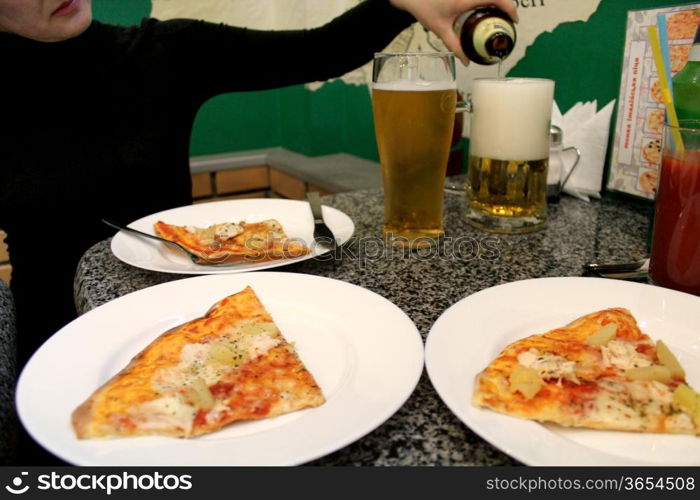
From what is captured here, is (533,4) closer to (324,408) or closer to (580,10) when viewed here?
(580,10)

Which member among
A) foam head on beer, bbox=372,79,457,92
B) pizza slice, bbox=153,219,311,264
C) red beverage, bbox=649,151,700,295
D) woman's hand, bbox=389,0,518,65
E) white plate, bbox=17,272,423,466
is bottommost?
white plate, bbox=17,272,423,466

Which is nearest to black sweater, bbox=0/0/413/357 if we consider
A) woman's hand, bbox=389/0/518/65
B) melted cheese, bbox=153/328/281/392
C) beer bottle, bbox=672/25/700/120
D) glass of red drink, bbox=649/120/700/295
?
woman's hand, bbox=389/0/518/65

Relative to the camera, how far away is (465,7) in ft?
3.48

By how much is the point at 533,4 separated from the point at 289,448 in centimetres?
138

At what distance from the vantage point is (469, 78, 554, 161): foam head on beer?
1037mm

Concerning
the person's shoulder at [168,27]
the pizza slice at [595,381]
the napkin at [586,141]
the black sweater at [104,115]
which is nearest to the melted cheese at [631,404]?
the pizza slice at [595,381]

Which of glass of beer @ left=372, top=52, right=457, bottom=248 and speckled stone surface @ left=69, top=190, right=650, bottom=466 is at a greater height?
glass of beer @ left=372, top=52, right=457, bottom=248

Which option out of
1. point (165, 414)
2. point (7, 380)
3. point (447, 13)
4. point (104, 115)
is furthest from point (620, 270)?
point (104, 115)

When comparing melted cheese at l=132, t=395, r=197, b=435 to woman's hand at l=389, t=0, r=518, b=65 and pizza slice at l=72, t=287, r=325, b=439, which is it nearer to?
pizza slice at l=72, t=287, r=325, b=439

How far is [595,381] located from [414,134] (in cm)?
57

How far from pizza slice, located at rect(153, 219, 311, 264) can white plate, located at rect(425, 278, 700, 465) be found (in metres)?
0.37

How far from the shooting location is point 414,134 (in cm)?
99

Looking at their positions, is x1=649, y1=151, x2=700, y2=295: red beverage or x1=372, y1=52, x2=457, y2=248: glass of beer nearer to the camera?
x1=649, y1=151, x2=700, y2=295: red beverage

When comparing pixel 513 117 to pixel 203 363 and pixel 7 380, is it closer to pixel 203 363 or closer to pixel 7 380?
pixel 203 363
